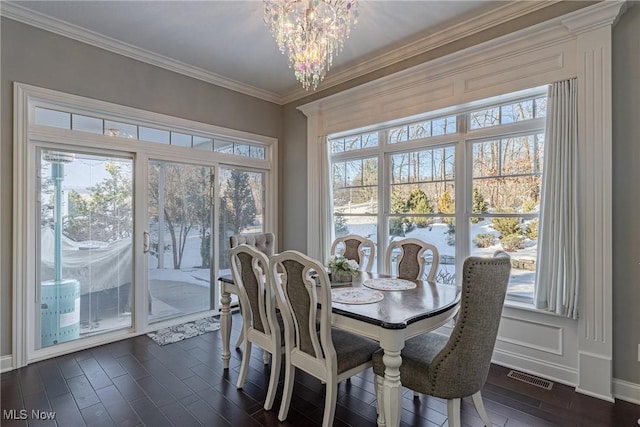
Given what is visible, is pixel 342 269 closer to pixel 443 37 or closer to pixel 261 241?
pixel 261 241

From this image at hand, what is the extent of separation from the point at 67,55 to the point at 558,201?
15.0ft

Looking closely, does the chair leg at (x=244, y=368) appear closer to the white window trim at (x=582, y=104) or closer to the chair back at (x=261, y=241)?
the chair back at (x=261, y=241)

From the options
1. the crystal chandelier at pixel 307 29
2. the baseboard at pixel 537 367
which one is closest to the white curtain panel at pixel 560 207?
the baseboard at pixel 537 367

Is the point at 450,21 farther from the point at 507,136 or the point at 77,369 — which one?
the point at 77,369

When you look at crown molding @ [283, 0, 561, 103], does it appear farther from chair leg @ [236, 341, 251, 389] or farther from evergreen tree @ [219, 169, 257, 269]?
chair leg @ [236, 341, 251, 389]

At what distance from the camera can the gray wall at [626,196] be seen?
2314 millimetres

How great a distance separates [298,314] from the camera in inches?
79.6

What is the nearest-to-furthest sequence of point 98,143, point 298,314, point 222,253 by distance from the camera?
1. point 298,314
2. point 98,143
3. point 222,253

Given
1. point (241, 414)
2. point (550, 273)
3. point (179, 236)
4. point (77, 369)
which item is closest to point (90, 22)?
point (179, 236)

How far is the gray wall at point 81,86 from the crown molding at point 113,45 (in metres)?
0.05

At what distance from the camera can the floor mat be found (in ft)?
11.4

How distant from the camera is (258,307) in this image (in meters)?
2.40

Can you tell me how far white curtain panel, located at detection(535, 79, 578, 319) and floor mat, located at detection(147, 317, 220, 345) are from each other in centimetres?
339

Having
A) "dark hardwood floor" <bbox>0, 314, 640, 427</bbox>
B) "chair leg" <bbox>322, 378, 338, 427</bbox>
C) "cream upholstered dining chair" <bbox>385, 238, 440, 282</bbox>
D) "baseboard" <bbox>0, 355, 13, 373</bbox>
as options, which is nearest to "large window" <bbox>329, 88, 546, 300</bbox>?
"cream upholstered dining chair" <bbox>385, 238, 440, 282</bbox>
